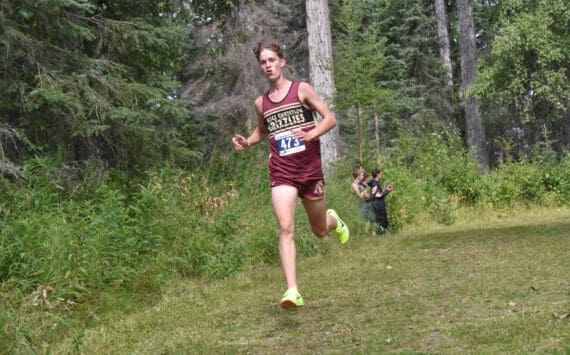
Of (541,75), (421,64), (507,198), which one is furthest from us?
(421,64)

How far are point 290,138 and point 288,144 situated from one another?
0.20ft

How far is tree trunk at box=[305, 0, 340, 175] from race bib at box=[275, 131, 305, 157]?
10260 millimetres

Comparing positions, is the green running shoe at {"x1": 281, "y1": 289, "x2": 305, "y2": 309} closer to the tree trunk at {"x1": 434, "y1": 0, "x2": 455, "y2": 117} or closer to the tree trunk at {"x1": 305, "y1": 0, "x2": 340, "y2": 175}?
the tree trunk at {"x1": 305, "y1": 0, "x2": 340, "y2": 175}

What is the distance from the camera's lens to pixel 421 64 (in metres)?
37.3

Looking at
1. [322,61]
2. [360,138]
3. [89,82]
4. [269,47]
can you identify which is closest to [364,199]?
[360,138]

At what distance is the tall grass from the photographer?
19.2ft

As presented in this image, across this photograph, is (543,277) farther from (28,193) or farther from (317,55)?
(317,55)

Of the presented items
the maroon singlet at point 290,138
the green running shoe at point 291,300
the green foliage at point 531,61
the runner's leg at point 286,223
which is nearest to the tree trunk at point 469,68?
the green foliage at point 531,61

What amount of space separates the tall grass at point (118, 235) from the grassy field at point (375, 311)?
329 mm

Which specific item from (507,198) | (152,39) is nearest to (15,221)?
(152,39)

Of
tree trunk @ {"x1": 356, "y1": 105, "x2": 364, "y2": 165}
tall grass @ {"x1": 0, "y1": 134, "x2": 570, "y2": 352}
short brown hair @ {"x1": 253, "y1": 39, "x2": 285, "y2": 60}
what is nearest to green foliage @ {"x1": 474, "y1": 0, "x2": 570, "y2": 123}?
tree trunk @ {"x1": 356, "y1": 105, "x2": 364, "y2": 165}

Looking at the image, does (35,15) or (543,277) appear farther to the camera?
(35,15)

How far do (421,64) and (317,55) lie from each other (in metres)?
22.0

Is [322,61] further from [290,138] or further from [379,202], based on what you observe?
[290,138]
